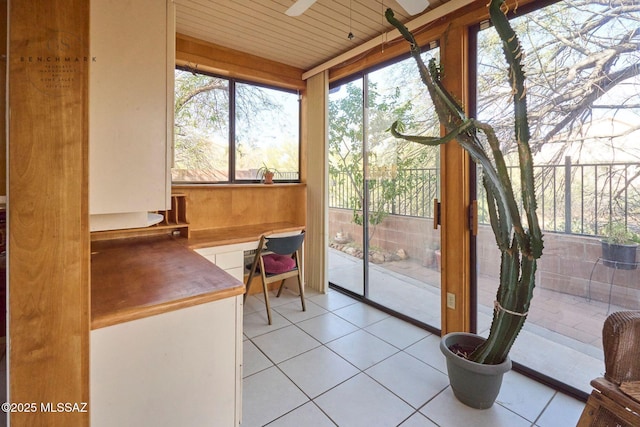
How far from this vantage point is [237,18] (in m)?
2.33

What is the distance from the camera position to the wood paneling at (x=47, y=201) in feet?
2.66

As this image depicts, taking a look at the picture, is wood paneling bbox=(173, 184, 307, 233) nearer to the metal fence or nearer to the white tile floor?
the white tile floor

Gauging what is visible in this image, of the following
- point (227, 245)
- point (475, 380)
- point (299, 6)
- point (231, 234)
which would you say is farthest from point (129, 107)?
point (475, 380)

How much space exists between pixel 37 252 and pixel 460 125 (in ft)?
5.48

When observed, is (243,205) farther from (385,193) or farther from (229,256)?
(385,193)

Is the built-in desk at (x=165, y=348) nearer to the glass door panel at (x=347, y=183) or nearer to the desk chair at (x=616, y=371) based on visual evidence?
the desk chair at (x=616, y=371)

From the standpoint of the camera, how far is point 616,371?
104 centimetres

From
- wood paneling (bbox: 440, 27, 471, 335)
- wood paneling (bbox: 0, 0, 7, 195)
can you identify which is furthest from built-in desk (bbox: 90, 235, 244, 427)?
wood paneling (bbox: 440, 27, 471, 335)

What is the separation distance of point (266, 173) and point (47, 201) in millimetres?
2451

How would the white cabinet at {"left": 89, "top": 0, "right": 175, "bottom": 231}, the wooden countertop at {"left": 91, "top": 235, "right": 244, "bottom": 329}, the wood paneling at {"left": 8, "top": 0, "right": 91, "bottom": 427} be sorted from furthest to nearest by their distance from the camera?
the white cabinet at {"left": 89, "top": 0, "right": 175, "bottom": 231} → the wooden countertop at {"left": 91, "top": 235, "right": 244, "bottom": 329} → the wood paneling at {"left": 8, "top": 0, "right": 91, "bottom": 427}

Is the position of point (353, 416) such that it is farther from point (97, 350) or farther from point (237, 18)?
point (237, 18)

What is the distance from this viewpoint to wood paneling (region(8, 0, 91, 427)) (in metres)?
0.81

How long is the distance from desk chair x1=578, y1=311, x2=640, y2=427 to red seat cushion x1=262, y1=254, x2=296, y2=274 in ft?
7.20

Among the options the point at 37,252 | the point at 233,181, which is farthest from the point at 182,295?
the point at 233,181
